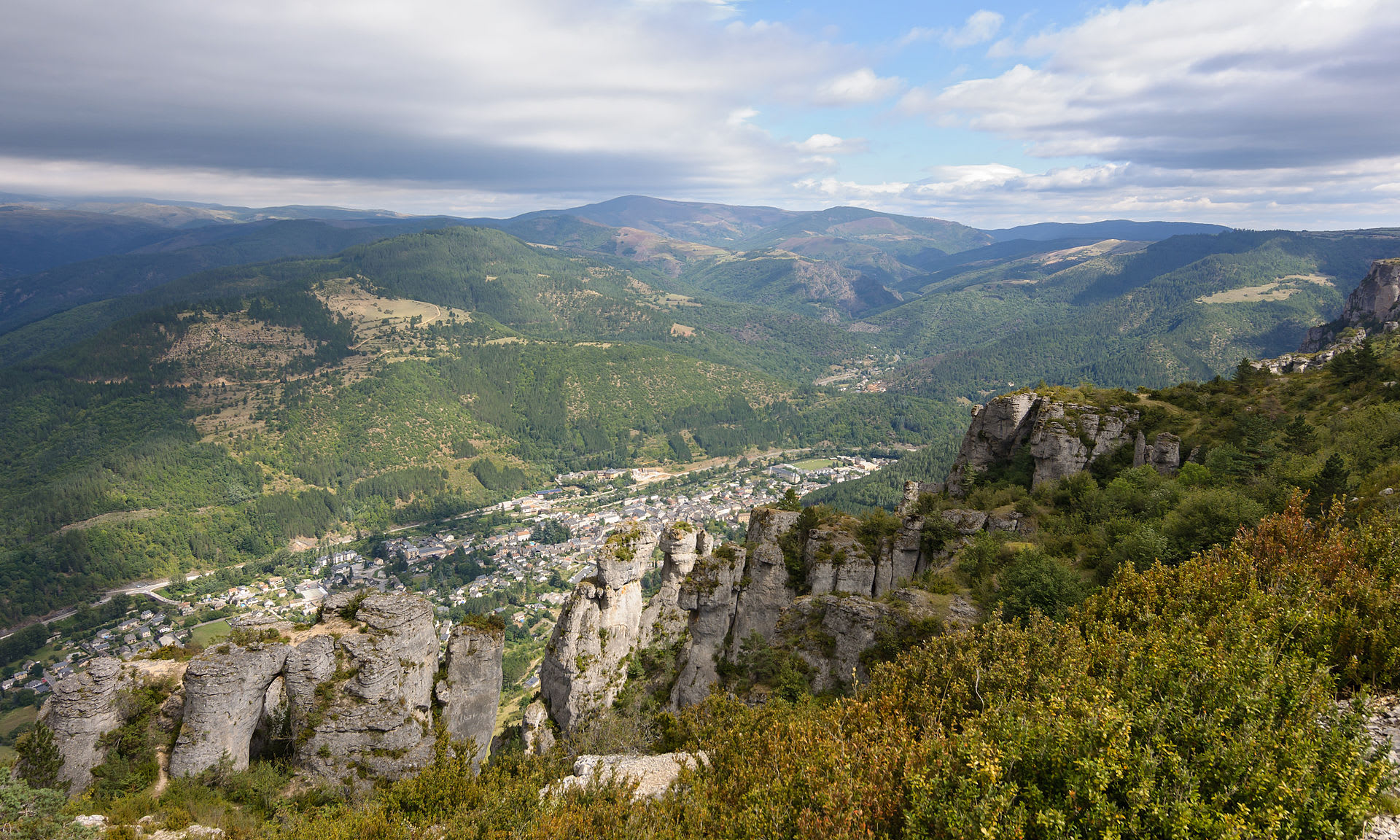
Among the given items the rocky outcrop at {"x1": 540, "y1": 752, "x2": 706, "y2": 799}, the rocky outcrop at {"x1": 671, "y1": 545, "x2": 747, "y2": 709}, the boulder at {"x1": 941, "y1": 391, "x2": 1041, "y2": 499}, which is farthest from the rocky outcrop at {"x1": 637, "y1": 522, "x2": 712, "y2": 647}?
the boulder at {"x1": 941, "y1": 391, "x2": 1041, "y2": 499}

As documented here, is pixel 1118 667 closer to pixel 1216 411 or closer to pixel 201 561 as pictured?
pixel 1216 411

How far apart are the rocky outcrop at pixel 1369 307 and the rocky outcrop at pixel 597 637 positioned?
137 m

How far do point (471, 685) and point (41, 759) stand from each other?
17372 mm

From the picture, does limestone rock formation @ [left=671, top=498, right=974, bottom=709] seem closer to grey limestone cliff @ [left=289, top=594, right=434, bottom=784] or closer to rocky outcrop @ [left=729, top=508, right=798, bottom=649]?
rocky outcrop @ [left=729, top=508, right=798, bottom=649]

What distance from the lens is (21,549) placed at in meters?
128

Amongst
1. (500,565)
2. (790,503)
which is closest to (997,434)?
Result: (790,503)

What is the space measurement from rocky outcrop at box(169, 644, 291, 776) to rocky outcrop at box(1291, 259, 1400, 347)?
156494 millimetres

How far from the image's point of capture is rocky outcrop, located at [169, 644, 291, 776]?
1039 inches

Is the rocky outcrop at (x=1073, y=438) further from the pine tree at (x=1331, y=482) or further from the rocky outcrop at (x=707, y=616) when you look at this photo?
the rocky outcrop at (x=707, y=616)

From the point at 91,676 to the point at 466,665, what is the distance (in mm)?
15858

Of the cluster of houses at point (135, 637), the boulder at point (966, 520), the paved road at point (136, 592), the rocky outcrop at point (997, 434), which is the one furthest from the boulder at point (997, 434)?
the paved road at point (136, 592)

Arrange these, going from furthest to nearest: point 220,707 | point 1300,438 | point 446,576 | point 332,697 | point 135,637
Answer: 1. point 446,576
2. point 135,637
3. point 1300,438
4. point 332,697
5. point 220,707

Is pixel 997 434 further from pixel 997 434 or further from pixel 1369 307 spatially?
pixel 1369 307

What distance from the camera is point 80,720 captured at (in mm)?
25406
